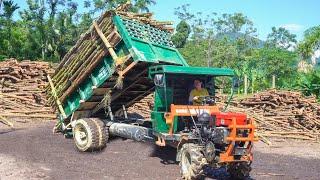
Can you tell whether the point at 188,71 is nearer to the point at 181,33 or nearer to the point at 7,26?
the point at 7,26

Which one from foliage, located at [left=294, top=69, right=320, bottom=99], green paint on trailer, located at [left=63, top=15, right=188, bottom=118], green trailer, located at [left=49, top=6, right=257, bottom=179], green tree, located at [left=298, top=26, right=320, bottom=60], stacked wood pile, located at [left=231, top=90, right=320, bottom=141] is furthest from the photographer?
green tree, located at [left=298, top=26, right=320, bottom=60]

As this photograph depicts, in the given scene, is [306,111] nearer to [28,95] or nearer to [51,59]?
[28,95]

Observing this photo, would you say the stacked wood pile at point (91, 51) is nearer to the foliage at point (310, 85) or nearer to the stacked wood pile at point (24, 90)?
the stacked wood pile at point (24, 90)

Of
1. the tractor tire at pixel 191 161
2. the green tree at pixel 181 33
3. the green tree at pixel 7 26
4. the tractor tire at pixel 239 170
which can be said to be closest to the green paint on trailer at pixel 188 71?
the tractor tire at pixel 191 161

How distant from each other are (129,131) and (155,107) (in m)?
1.44

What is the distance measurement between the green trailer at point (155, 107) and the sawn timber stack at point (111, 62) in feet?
0.08

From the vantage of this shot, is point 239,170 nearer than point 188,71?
Yes

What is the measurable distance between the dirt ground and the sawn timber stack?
1267 millimetres

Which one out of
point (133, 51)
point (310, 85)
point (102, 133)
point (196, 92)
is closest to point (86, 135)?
point (102, 133)

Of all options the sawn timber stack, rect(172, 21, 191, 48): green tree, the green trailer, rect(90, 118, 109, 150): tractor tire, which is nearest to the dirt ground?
rect(90, 118, 109, 150): tractor tire

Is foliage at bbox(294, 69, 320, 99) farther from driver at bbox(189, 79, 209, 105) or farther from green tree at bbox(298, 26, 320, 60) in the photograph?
green tree at bbox(298, 26, 320, 60)

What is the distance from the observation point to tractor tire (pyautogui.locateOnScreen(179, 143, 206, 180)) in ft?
26.8

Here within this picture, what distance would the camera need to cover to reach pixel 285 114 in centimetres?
1784

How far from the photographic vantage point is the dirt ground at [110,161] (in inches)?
345
